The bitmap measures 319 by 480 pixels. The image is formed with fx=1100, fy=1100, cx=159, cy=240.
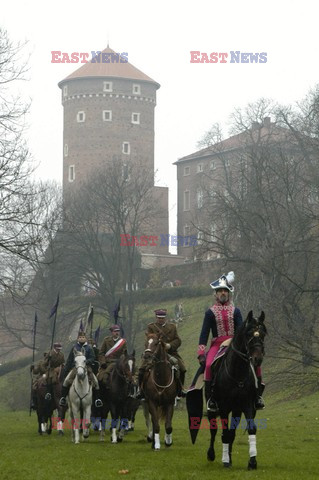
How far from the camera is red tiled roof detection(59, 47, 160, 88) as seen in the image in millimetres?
121125

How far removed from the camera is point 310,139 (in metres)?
53.3

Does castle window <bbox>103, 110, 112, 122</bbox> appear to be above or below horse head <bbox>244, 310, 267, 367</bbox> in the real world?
above

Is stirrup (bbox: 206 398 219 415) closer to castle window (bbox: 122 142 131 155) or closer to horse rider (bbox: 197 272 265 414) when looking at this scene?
horse rider (bbox: 197 272 265 414)

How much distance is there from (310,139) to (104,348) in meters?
30.3

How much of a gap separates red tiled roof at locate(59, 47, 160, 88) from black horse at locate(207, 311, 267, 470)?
106 m

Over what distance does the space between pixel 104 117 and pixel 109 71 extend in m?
5.74

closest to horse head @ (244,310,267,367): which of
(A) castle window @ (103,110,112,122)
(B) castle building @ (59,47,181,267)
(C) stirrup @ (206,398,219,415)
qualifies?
(C) stirrup @ (206,398,219,415)

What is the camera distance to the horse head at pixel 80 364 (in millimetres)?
23031

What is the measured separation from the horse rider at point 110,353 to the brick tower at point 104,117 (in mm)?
91785

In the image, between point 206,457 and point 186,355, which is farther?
point 186,355

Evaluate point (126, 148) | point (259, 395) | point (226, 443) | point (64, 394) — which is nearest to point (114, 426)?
point (64, 394)

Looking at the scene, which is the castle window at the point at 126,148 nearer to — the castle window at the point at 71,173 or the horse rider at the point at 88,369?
the castle window at the point at 71,173

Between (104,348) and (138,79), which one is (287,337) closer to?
(104,348)

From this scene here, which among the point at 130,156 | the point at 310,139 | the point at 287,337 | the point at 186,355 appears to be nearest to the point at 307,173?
the point at 310,139
